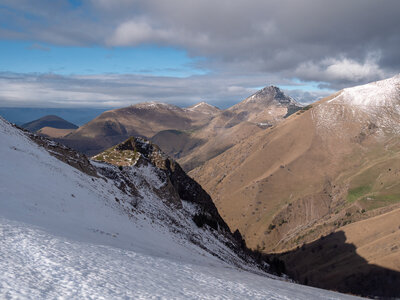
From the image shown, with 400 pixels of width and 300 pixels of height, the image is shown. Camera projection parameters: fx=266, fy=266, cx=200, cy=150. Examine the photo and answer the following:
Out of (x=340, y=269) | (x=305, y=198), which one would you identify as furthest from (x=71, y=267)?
(x=305, y=198)

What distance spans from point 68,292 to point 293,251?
13556cm

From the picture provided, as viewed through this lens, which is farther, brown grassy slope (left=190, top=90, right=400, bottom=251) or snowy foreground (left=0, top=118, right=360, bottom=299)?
brown grassy slope (left=190, top=90, right=400, bottom=251)

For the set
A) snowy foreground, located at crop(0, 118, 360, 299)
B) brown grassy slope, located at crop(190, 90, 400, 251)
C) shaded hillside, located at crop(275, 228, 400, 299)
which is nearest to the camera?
snowy foreground, located at crop(0, 118, 360, 299)

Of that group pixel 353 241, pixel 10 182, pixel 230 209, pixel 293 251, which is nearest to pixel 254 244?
pixel 293 251

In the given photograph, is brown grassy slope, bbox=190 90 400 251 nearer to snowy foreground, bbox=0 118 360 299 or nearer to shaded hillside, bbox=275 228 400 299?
shaded hillside, bbox=275 228 400 299

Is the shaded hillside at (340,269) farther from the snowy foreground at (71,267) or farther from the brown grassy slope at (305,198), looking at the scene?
the snowy foreground at (71,267)

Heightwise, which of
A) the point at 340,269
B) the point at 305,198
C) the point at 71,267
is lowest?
the point at 340,269

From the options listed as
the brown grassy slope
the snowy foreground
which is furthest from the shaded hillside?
the snowy foreground

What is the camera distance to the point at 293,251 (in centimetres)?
12700

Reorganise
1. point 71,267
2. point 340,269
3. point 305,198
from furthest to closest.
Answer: point 305,198 < point 340,269 < point 71,267

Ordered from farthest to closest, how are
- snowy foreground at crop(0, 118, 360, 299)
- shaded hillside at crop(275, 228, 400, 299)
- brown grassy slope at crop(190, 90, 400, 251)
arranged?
1. brown grassy slope at crop(190, 90, 400, 251)
2. shaded hillside at crop(275, 228, 400, 299)
3. snowy foreground at crop(0, 118, 360, 299)

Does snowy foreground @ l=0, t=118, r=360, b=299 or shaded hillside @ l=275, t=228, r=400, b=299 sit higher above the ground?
snowy foreground @ l=0, t=118, r=360, b=299

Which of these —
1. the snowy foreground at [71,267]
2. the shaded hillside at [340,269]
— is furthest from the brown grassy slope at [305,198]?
the snowy foreground at [71,267]

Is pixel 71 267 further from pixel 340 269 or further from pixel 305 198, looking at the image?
pixel 305 198
